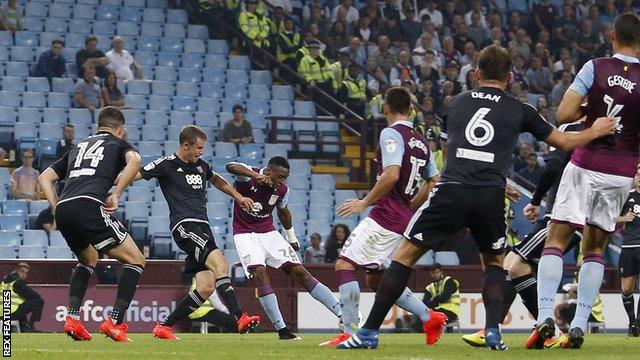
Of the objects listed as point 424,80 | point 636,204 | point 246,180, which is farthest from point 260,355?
point 424,80

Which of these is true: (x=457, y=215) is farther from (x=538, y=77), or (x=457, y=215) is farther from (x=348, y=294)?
(x=538, y=77)

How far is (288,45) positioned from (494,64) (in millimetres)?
16530

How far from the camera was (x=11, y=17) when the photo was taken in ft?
85.1

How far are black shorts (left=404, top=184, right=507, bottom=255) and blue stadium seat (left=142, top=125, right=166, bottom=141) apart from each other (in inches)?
563

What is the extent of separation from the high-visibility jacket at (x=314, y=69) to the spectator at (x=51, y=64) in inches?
180

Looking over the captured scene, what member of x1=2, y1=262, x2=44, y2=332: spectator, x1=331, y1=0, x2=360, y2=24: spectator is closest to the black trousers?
x1=2, y1=262, x2=44, y2=332: spectator

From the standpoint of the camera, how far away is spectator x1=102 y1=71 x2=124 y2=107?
79.0 ft

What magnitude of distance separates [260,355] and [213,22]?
710 inches

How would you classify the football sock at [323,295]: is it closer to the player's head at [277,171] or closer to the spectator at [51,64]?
the player's head at [277,171]

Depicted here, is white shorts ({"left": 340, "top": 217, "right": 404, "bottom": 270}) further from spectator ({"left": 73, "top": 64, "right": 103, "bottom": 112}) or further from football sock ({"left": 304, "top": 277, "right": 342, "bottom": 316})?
spectator ({"left": 73, "top": 64, "right": 103, "bottom": 112})

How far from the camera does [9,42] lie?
25375mm

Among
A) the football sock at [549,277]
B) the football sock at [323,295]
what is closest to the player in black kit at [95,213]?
the football sock at [323,295]

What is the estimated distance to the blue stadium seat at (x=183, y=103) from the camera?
25219 millimetres

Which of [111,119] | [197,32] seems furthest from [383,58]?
[111,119]
